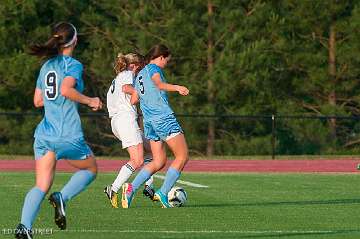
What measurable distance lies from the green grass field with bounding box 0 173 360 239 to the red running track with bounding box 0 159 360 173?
617cm

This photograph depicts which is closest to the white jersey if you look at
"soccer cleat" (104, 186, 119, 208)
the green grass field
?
the green grass field

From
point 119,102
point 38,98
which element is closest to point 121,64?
point 119,102

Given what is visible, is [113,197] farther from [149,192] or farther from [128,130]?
[128,130]

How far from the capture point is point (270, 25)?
3650 cm

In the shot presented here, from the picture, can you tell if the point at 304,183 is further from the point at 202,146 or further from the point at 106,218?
the point at 202,146

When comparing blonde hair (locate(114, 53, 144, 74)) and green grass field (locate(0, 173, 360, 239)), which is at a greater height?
blonde hair (locate(114, 53, 144, 74))

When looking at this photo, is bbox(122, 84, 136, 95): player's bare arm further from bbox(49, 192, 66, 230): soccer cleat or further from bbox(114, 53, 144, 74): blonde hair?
bbox(49, 192, 66, 230): soccer cleat

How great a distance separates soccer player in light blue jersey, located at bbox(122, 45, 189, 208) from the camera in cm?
1479

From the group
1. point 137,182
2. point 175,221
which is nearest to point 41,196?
point 175,221

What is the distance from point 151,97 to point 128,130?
123 cm

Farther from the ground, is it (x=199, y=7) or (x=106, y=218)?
(x=199, y=7)

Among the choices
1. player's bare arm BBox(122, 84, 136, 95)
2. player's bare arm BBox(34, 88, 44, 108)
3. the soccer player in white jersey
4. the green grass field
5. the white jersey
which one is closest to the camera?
player's bare arm BBox(34, 88, 44, 108)

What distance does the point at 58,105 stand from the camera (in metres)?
10.7

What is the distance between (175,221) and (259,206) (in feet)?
8.01
